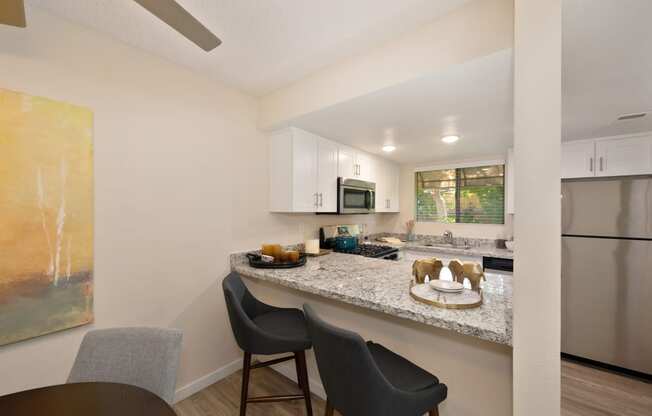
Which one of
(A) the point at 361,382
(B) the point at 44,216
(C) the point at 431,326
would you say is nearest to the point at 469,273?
(C) the point at 431,326

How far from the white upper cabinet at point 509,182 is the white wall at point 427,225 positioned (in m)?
0.22

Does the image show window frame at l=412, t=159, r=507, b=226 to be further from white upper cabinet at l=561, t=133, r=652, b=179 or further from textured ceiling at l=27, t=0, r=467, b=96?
textured ceiling at l=27, t=0, r=467, b=96

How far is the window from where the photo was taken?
3562mm

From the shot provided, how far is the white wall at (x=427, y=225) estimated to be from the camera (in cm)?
350

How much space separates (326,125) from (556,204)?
1805 millimetres

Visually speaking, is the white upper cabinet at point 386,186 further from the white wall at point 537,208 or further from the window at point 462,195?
the white wall at point 537,208

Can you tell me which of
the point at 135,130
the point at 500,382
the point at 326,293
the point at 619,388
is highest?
the point at 135,130

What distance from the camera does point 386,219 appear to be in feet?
14.8

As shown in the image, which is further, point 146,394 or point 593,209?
point 593,209

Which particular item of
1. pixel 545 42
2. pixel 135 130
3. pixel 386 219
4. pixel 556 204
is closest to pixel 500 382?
pixel 556 204

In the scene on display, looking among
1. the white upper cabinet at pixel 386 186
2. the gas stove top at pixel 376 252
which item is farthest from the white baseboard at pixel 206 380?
the white upper cabinet at pixel 386 186

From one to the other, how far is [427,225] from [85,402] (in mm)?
4074

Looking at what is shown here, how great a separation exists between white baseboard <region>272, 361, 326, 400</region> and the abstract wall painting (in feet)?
4.54

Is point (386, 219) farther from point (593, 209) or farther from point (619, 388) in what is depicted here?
point (619, 388)
